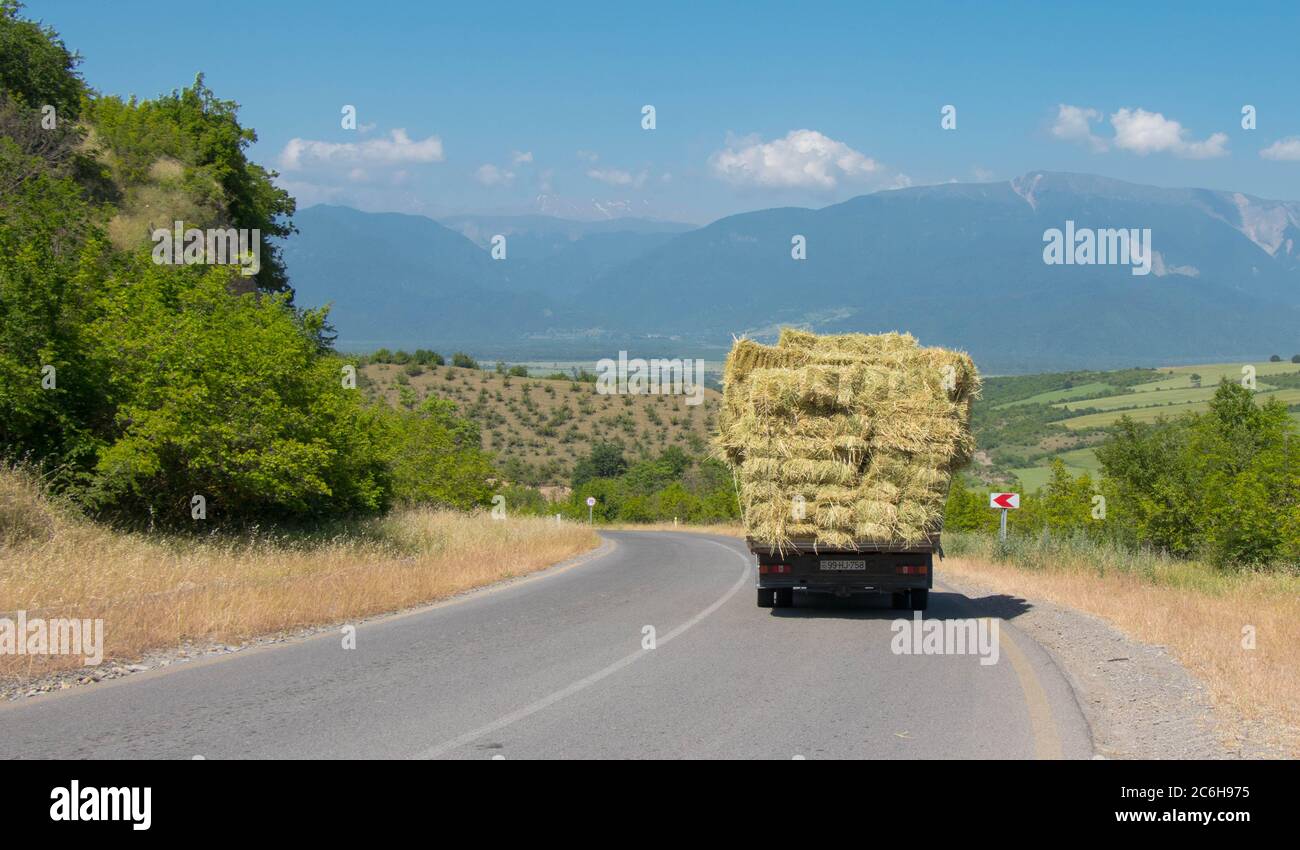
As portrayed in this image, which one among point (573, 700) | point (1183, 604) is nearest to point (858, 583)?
point (1183, 604)

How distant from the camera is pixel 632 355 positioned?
19638 cm

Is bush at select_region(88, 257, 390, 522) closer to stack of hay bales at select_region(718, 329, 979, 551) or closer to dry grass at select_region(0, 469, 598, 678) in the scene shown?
dry grass at select_region(0, 469, 598, 678)

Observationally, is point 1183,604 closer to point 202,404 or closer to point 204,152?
point 202,404

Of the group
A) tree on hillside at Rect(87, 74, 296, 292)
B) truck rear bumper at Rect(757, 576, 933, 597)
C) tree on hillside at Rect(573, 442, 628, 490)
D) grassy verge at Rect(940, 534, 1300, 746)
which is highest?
tree on hillside at Rect(87, 74, 296, 292)

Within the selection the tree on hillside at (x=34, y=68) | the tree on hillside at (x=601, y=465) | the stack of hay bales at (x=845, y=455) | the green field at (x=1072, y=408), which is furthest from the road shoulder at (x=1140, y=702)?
the tree on hillside at (x=601, y=465)

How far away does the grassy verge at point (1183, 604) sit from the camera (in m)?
8.51

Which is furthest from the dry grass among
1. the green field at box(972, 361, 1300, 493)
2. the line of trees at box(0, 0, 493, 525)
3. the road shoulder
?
the green field at box(972, 361, 1300, 493)

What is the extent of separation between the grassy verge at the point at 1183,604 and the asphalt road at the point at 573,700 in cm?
138

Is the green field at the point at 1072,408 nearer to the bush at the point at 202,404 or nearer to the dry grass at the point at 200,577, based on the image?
the dry grass at the point at 200,577

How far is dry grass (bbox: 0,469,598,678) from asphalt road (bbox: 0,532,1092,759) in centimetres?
74

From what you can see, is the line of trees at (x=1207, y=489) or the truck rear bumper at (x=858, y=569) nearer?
the truck rear bumper at (x=858, y=569)

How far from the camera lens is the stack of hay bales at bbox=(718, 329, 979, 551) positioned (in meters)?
12.9

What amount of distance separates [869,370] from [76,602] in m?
9.52
